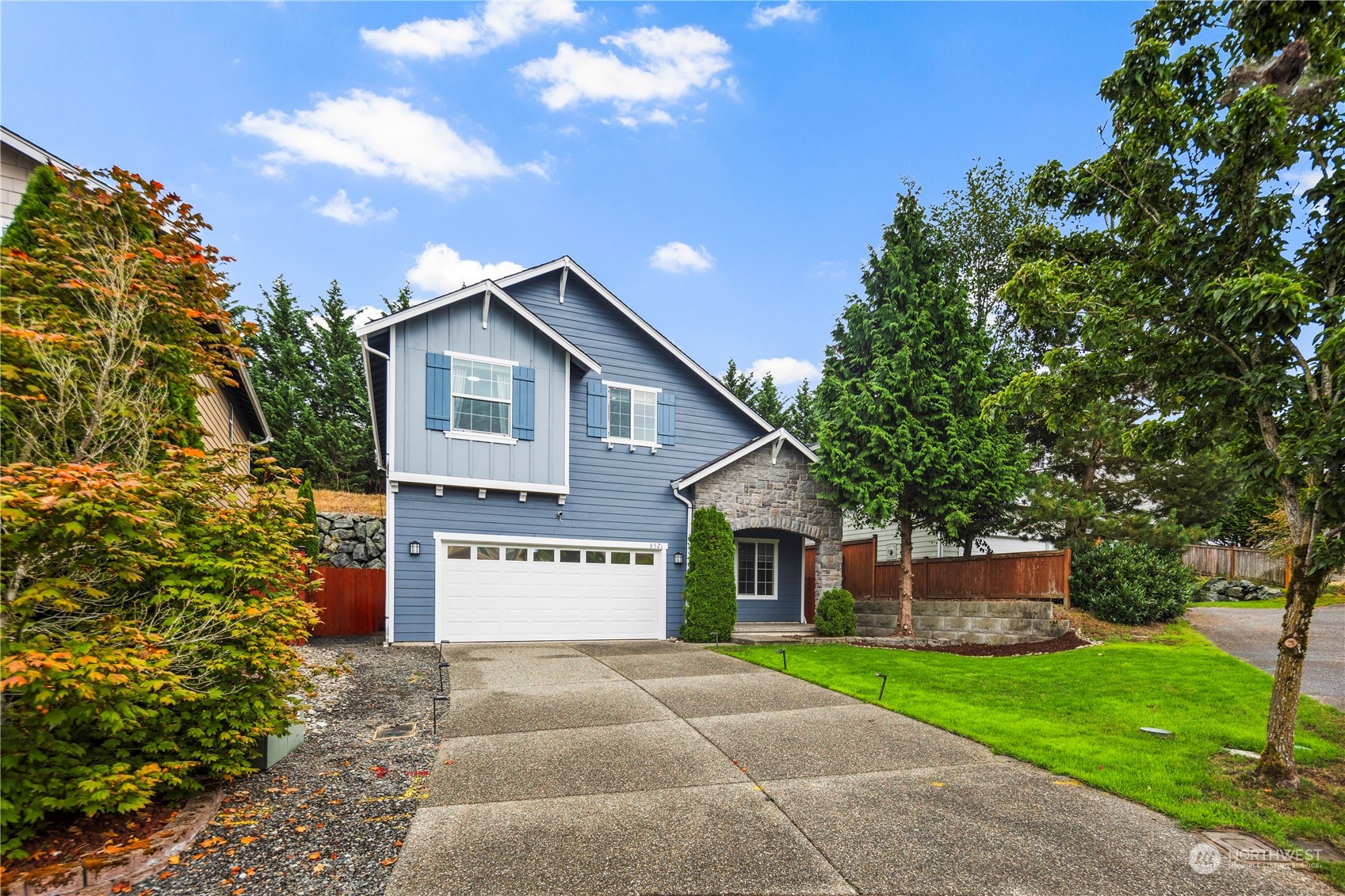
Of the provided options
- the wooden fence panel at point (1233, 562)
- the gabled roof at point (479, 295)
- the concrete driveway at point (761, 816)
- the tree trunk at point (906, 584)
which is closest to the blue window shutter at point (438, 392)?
the gabled roof at point (479, 295)

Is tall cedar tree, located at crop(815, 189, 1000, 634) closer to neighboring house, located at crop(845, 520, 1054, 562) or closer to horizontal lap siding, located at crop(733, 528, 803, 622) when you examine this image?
horizontal lap siding, located at crop(733, 528, 803, 622)

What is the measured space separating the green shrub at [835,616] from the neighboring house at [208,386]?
11519 millimetres

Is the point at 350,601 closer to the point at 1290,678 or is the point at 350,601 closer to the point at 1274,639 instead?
the point at 1290,678

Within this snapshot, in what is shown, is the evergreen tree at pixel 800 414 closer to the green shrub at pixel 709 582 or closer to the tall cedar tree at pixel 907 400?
the tall cedar tree at pixel 907 400

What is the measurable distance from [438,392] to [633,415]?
4270 mm

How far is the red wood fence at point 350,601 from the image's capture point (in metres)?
13.7

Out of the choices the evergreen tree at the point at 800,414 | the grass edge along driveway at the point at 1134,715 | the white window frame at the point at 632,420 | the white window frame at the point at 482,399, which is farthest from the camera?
the evergreen tree at the point at 800,414

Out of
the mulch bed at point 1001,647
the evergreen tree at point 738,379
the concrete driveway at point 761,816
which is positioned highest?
the evergreen tree at point 738,379

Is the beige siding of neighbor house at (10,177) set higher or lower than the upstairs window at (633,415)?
higher

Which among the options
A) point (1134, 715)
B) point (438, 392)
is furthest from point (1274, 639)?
point (438, 392)

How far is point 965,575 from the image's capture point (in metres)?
15.2

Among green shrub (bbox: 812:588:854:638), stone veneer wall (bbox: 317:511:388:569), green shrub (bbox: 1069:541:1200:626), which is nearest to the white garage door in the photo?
green shrub (bbox: 812:588:854:638)

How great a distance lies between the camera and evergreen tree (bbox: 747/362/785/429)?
32.1 m

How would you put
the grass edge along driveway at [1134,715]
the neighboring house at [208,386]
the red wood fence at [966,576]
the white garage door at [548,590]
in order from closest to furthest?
the grass edge along driveway at [1134,715]
the neighboring house at [208,386]
the white garage door at [548,590]
the red wood fence at [966,576]
